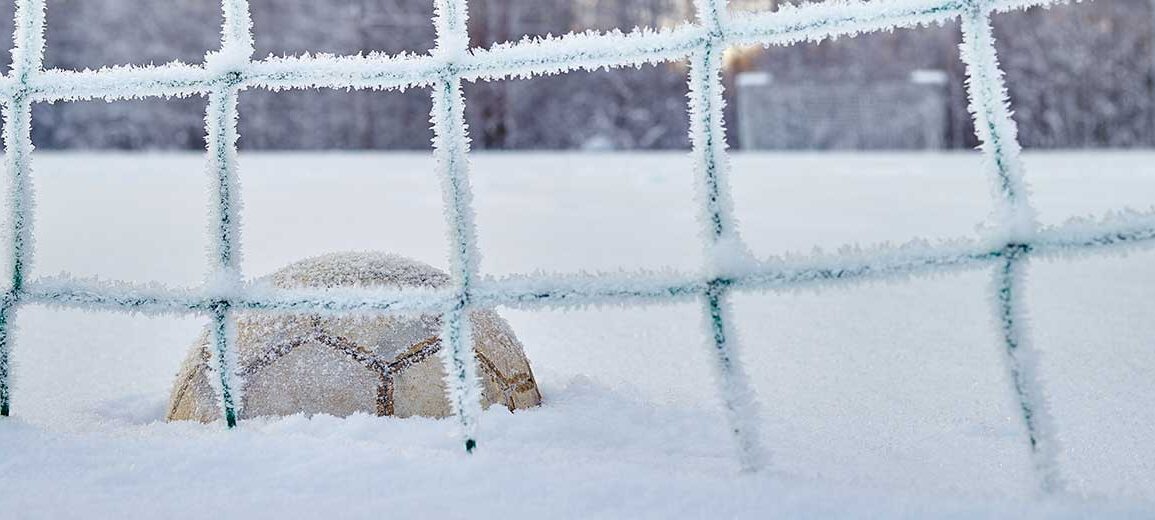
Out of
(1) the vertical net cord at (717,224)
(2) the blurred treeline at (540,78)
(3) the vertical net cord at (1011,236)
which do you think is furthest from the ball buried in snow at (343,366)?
(2) the blurred treeline at (540,78)

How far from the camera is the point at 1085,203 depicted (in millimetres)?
4762

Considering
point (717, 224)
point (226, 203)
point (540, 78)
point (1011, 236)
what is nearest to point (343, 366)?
point (226, 203)

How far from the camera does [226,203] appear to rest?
46.9 inches

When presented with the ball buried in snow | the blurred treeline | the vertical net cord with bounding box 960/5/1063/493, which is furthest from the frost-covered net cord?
the blurred treeline

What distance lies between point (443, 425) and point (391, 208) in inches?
142

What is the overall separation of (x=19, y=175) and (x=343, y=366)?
1.44 feet

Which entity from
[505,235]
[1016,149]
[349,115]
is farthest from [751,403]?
[349,115]

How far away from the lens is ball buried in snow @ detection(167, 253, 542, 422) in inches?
53.9

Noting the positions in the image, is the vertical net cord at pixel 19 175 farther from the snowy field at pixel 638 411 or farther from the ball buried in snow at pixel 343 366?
the ball buried in snow at pixel 343 366

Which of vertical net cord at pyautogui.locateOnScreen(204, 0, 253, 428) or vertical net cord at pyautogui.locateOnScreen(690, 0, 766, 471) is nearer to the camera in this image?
vertical net cord at pyautogui.locateOnScreen(690, 0, 766, 471)

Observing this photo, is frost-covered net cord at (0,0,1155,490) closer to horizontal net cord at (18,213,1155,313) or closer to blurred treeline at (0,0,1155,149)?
horizontal net cord at (18,213,1155,313)

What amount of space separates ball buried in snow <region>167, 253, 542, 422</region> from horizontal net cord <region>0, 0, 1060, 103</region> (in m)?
0.31

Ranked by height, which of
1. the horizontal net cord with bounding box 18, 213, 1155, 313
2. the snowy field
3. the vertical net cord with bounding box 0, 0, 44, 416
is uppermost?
the vertical net cord with bounding box 0, 0, 44, 416

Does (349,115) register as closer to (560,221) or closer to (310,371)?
(560,221)
